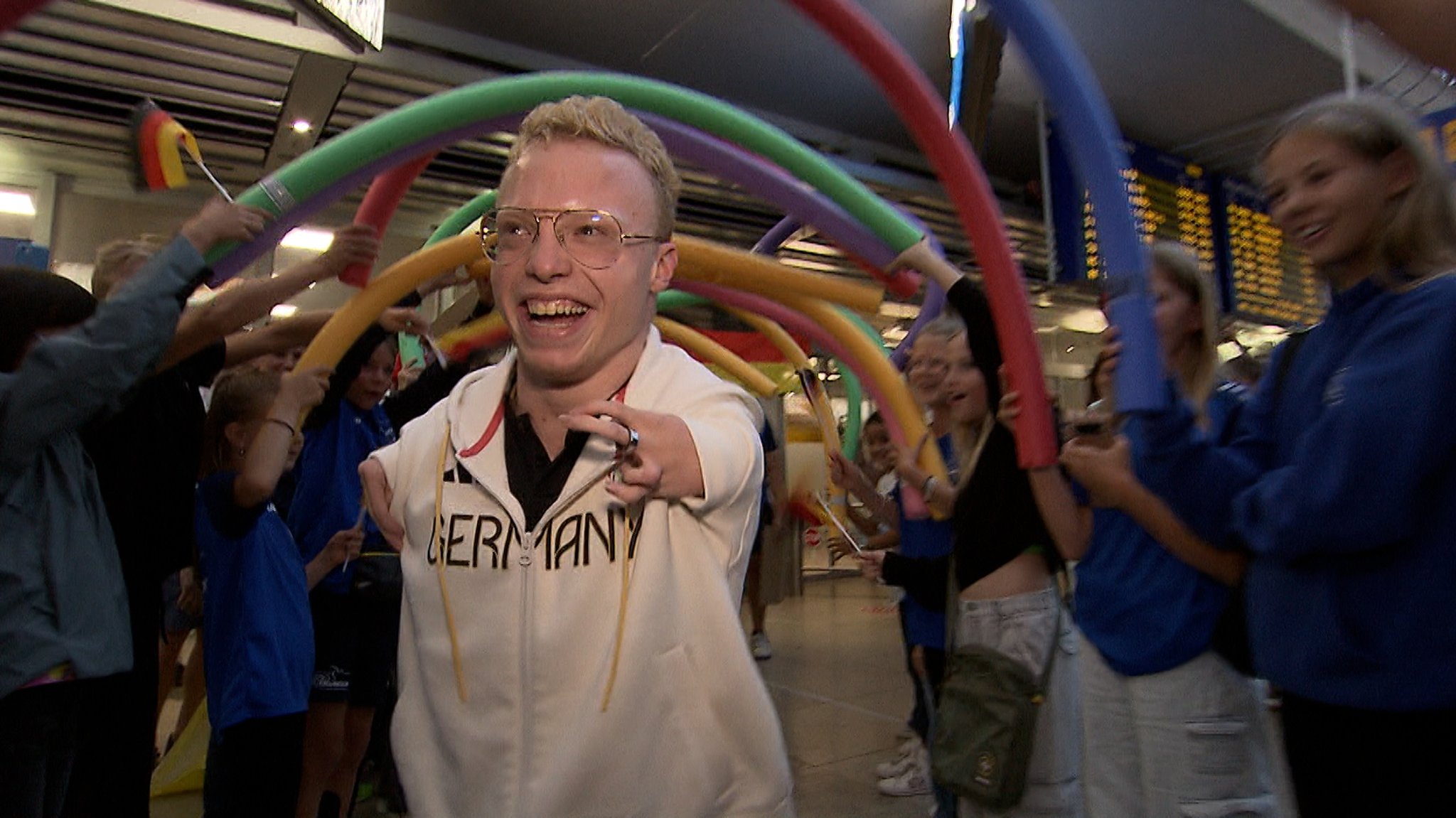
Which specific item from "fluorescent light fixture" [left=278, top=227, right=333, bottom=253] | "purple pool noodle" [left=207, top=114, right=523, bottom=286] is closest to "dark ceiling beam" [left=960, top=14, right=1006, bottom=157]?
"purple pool noodle" [left=207, top=114, right=523, bottom=286]

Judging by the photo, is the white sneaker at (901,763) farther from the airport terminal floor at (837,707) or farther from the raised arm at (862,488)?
the raised arm at (862,488)

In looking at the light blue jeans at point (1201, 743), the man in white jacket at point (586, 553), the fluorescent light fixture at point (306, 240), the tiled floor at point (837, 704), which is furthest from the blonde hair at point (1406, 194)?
the fluorescent light fixture at point (306, 240)

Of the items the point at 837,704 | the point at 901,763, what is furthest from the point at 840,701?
the point at 901,763

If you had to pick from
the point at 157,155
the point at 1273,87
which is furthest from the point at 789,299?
the point at 1273,87

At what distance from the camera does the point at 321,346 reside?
2.41m

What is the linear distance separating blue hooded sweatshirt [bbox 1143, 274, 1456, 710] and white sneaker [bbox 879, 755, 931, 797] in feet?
7.94

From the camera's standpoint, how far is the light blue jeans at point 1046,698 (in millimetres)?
2078

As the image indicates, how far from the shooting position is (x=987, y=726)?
2006 millimetres

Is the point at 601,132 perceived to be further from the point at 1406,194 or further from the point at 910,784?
the point at 910,784

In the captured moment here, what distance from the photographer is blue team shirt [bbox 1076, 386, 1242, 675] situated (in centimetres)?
174

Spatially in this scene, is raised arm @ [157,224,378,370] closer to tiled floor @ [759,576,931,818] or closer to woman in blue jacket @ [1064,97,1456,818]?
woman in blue jacket @ [1064,97,1456,818]

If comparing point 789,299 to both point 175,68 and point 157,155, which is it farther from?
point 175,68

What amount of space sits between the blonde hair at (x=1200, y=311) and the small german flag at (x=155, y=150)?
227 cm

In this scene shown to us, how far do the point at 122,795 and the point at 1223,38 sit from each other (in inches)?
239
